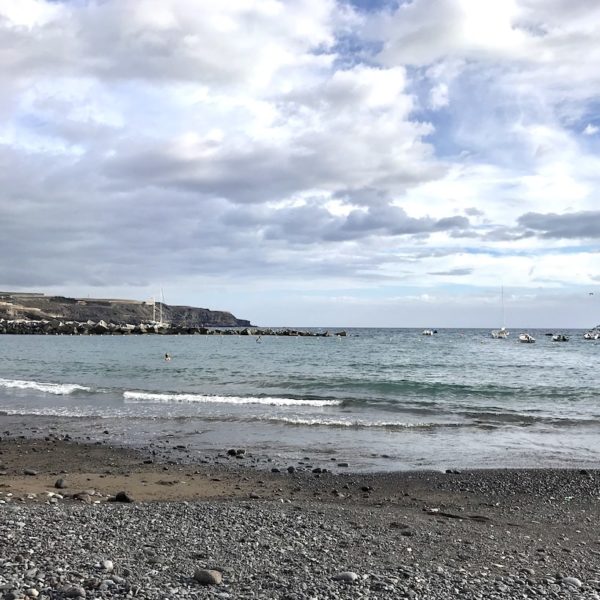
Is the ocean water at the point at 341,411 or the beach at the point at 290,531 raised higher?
the beach at the point at 290,531

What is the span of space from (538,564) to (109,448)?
11.1 metres

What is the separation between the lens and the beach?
596 centimetres

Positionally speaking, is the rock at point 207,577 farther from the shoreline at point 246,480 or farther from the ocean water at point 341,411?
the ocean water at point 341,411

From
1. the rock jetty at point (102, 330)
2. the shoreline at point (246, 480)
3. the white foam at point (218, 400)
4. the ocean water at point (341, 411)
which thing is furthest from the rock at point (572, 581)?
the rock jetty at point (102, 330)

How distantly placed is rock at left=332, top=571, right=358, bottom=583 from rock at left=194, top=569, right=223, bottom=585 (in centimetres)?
119

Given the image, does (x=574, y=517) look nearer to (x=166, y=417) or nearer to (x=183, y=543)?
(x=183, y=543)

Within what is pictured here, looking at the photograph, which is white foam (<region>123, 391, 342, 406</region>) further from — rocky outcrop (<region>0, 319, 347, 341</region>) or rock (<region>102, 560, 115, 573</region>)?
rocky outcrop (<region>0, 319, 347, 341</region>)

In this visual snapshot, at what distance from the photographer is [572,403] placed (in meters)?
26.3

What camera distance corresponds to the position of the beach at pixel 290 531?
19.6ft

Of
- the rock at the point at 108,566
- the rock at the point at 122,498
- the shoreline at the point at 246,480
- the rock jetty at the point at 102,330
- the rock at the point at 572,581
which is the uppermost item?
the rock at the point at 108,566

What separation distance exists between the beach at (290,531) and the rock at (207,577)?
0.8 inches

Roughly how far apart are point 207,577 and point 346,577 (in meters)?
1.42

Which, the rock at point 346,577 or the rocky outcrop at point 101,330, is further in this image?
the rocky outcrop at point 101,330

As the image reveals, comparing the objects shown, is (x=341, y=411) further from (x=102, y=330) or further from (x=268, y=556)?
(x=102, y=330)
